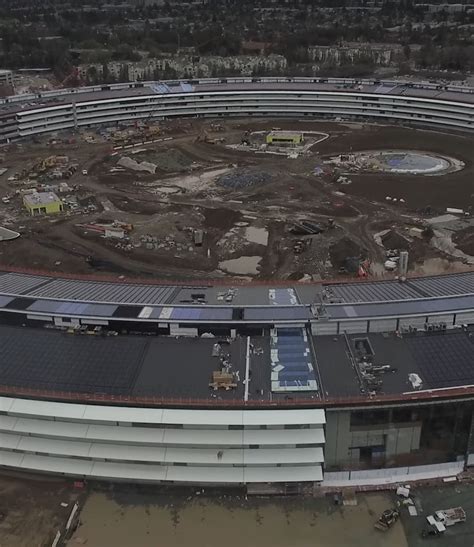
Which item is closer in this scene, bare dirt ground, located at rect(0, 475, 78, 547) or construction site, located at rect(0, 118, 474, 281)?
bare dirt ground, located at rect(0, 475, 78, 547)

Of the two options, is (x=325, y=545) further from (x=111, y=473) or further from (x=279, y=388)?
(x=111, y=473)

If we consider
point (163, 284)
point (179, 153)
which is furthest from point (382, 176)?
point (163, 284)

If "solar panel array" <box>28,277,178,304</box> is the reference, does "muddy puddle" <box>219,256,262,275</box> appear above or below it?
below

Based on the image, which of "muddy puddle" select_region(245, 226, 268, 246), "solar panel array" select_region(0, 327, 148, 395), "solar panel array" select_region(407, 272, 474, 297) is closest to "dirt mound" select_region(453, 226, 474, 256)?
"solar panel array" select_region(407, 272, 474, 297)

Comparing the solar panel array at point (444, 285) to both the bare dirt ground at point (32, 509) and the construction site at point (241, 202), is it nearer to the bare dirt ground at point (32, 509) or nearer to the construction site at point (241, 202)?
the construction site at point (241, 202)

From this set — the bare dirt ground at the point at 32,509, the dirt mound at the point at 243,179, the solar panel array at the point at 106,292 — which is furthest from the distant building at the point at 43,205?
the bare dirt ground at the point at 32,509

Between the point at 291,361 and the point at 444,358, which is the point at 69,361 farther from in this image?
the point at 444,358

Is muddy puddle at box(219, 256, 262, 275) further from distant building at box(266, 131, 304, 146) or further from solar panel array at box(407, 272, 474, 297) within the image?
distant building at box(266, 131, 304, 146)
